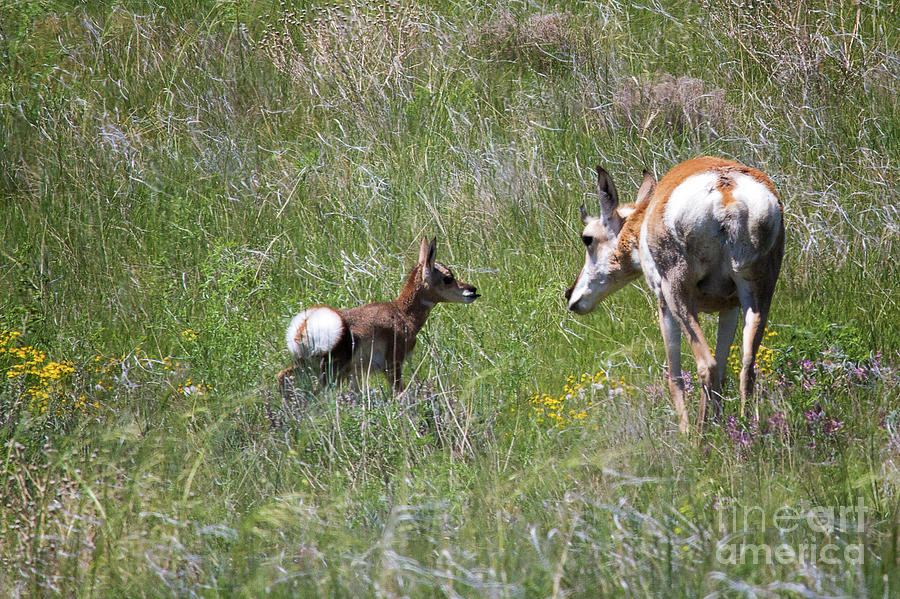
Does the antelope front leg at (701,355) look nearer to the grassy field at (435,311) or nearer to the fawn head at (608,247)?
the grassy field at (435,311)

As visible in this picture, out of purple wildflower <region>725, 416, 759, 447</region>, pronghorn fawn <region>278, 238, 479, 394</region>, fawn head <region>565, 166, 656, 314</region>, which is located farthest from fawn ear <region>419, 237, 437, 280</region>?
purple wildflower <region>725, 416, 759, 447</region>

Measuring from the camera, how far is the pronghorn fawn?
6652 millimetres

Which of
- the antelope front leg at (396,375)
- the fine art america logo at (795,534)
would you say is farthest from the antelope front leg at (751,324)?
the antelope front leg at (396,375)

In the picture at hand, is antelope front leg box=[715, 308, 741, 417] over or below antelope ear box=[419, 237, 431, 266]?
below

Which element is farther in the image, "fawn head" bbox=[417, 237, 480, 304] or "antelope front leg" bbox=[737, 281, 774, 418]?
"fawn head" bbox=[417, 237, 480, 304]

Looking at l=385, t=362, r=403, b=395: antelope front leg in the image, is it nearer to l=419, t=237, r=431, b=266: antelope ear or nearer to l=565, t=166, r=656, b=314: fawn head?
l=419, t=237, r=431, b=266: antelope ear

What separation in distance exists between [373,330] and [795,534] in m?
3.84

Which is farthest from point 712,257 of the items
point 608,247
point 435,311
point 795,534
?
point 435,311

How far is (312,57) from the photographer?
38.7 ft

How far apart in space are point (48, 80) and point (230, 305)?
6.12m

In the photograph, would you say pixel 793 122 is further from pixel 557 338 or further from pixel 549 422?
pixel 549 422

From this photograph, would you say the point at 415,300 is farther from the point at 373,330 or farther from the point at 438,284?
the point at 373,330

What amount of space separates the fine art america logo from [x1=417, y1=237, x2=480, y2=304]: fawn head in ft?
12.3

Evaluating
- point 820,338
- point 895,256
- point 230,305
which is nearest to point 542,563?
point 820,338
